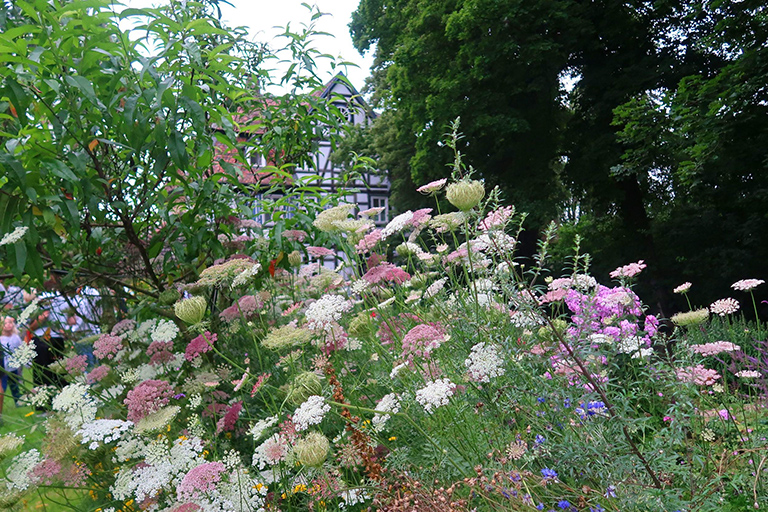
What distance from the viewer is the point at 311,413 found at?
5.95ft

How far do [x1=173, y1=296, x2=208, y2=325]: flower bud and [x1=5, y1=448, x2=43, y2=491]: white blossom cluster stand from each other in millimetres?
902

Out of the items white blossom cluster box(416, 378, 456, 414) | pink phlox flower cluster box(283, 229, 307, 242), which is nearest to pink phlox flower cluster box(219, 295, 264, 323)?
pink phlox flower cluster box(283, 229, 307, 242)

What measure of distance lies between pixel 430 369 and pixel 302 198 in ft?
5.87

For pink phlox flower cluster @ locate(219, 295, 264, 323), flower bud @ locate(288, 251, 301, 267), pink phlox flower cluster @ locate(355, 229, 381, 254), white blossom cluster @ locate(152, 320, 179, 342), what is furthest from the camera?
flower bud @ locate(288, 251, 301, 267)

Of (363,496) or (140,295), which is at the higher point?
(140,295)

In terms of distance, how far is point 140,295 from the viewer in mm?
3732

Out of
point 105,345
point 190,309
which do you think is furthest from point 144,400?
point 105,345

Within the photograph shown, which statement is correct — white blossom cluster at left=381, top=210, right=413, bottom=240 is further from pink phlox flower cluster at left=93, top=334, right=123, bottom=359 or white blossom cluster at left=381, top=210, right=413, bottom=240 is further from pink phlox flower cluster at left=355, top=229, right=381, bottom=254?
pink phlox flower cluster at left=93, top=334, right=123, bottom=359

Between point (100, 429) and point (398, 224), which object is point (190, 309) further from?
point (398, 224)

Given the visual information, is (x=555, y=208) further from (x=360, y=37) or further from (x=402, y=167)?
(x=360, y=37)

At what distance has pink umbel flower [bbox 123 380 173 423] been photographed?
7.63 ft

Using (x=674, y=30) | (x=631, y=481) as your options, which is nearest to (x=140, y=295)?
(x=631, y=481)

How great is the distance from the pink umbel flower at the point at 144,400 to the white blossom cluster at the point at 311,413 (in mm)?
888

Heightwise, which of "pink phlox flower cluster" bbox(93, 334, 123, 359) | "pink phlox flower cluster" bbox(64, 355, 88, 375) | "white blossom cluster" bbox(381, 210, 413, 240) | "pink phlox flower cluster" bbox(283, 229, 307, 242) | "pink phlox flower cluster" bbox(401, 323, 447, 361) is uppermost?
"white blossom cluster" bbox(381, 210, 413, 240)
